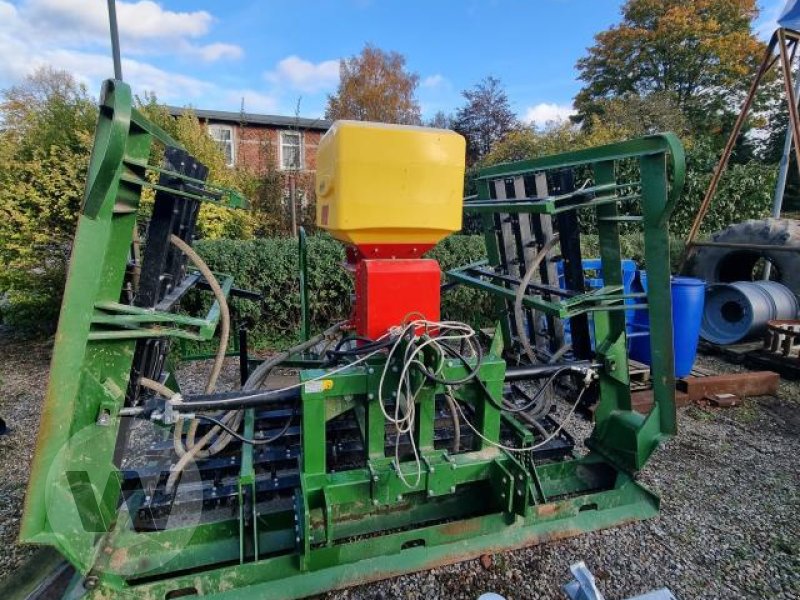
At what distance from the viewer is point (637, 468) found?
2672 mm

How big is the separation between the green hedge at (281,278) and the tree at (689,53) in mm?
20417

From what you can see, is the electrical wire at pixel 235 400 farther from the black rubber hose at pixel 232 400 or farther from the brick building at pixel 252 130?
the brick building at pixel 252 130

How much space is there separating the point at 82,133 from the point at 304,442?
568 centimetres

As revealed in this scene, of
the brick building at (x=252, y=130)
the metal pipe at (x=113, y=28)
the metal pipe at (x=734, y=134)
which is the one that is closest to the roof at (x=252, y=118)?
the brick building at (x=252, y=130)

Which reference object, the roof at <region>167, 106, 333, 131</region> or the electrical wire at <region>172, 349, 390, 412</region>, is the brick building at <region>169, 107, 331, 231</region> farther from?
the electrical wire at <region>172, 349, 390, 412</region>

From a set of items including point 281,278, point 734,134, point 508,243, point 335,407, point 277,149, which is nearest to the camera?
point 335,407

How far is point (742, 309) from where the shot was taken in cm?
596

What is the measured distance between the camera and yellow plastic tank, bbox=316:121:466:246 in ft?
6.92

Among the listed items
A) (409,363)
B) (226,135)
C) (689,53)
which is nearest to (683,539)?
(409,363)

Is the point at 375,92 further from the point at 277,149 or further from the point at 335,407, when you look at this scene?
the point at 335,407

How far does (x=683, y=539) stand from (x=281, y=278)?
187 inches

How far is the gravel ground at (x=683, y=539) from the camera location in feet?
7.59

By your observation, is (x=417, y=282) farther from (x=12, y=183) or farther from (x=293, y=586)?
(x=12, y=183)

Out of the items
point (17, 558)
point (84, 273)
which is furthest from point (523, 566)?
point (17, 558)
